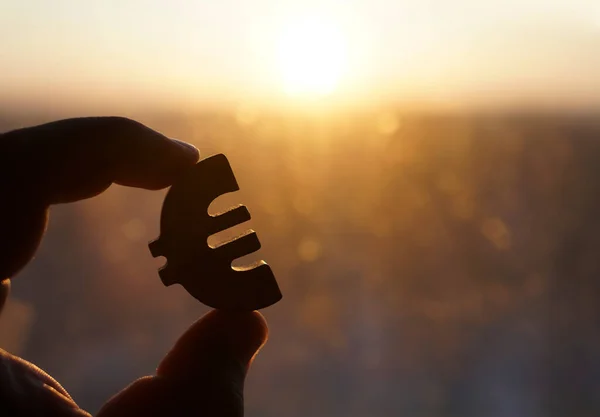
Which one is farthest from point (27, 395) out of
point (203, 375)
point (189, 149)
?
point (189, 149)

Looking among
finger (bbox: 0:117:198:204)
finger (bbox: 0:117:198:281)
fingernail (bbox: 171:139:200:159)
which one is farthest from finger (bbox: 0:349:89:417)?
fingernail (bbox: 171:139:200:159)

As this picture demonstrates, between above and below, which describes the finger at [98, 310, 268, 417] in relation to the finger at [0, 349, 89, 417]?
below

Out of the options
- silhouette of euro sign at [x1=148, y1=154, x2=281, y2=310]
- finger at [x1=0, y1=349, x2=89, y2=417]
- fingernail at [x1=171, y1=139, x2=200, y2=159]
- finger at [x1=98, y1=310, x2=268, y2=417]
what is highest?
fingernail at [x1=171, y1=139, x2=200, y2=159]

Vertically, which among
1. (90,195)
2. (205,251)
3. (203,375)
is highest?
(90,195)

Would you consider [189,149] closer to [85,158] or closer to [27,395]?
[85,158]

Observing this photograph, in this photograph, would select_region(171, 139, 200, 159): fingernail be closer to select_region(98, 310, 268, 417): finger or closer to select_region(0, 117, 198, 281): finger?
select_region(0, 117, 198, 281): finger

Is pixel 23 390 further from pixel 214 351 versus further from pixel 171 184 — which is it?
pixel 171 184

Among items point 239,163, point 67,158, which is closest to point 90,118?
point 67,158
